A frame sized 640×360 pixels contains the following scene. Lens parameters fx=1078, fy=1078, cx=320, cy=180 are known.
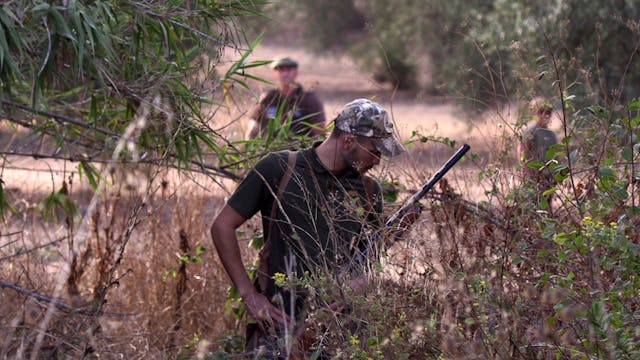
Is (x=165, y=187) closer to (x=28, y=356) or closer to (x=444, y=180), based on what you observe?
(x=28, y=356)

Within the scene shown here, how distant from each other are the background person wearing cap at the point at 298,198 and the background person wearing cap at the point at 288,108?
2.75 ft

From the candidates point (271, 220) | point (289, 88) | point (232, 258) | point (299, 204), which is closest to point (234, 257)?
point (232, 258)

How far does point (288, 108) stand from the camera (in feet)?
24.3

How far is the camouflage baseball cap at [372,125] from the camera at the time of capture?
407cm

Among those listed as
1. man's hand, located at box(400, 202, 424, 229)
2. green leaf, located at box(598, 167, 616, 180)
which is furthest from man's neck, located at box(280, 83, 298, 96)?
green leaf, located at box(598, 167, 616, 180)

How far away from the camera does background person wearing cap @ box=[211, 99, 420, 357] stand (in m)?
4.00

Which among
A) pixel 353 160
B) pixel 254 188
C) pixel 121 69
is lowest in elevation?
pixel 254 188

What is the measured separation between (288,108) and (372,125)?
3.36 m

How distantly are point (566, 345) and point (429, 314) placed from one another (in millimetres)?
519

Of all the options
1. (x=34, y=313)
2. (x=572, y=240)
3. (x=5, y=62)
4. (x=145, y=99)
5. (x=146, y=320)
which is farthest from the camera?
(x=146, y=320)

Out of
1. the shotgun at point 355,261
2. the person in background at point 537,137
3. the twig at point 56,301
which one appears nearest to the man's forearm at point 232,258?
the shotgun at point 355,261

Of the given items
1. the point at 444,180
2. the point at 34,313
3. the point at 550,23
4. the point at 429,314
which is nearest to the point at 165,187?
the point at 34,313

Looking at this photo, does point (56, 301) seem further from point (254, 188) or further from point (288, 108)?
point (288, 108)

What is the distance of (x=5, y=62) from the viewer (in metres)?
4.14
